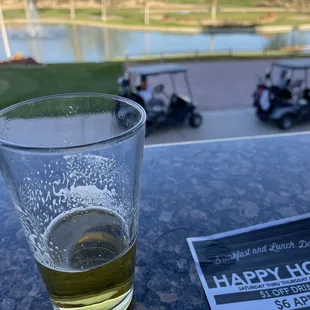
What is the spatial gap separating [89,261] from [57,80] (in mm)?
2781

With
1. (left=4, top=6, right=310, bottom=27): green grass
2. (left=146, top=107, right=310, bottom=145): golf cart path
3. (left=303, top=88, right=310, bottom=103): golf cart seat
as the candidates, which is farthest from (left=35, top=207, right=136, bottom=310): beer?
(left=4, top=6, right=310, bottom=27): green grass

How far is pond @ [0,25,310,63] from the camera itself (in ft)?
22.7

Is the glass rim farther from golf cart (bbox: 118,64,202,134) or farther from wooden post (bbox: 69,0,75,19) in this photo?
wooden post (bbox: 69,0,75,19)

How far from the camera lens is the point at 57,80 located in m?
2.83

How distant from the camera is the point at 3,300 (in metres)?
0.26

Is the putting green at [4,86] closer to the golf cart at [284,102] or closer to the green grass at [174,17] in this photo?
the golf cart at [284,102]

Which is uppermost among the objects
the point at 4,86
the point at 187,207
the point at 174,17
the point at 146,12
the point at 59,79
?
the point at 187,207

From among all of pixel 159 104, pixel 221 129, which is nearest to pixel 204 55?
pixel 159 104

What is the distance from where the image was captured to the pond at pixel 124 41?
6918 millimetres

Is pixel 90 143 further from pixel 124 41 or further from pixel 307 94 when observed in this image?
pixel 124 41

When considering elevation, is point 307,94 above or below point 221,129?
above

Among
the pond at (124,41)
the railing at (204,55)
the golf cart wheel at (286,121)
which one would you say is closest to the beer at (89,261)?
the golf cart wheel at (286,121)

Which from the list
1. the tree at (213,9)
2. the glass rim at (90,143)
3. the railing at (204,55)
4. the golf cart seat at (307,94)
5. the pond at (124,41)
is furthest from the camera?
the tree at (213,9)

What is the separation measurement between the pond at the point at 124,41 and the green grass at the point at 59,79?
244 cm
